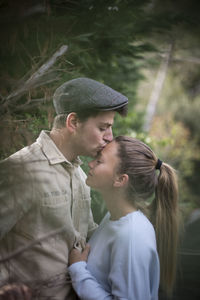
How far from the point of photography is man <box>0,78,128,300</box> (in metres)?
1.65

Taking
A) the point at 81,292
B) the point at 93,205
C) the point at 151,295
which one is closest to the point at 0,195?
the point at 81,292

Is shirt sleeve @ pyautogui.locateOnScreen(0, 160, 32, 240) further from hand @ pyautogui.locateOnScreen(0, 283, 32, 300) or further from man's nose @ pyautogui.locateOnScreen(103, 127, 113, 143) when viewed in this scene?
man's nose @ pyautogui.locateOnScreen(103, 127, 113, 143)

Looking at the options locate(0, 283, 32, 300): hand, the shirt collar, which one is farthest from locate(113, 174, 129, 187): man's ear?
locate(0, 283, 32, 300): hand

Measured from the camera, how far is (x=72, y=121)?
1860 millimetres

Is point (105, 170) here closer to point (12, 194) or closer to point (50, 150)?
point (50, 150)

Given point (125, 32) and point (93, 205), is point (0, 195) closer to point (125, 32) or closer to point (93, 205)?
point (93, 205)

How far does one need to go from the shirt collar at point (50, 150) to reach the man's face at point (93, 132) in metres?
0.12

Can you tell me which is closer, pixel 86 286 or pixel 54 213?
pixel 86 286

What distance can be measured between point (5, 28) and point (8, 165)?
26.2 inches

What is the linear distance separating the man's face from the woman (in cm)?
6

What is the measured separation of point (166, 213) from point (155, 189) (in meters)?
0.15

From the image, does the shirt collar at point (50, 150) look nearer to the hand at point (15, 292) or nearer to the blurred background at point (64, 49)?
the blurred background at point (64, 49)

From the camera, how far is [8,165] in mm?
1325

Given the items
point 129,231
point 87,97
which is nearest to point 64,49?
point 87,97
